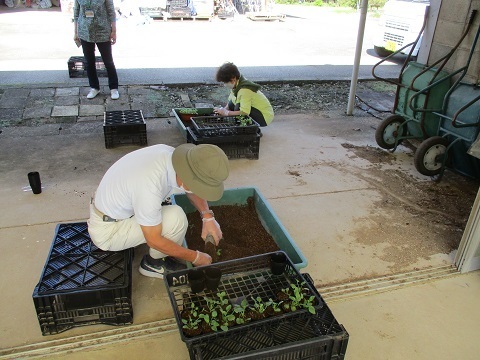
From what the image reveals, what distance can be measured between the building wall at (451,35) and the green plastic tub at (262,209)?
8.27 feet

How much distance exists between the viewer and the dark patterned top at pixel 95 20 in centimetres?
529

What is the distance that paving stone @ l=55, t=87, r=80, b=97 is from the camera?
5.99 metres

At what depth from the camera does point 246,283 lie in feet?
7.75

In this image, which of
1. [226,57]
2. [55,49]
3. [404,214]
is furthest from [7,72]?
[404,214]

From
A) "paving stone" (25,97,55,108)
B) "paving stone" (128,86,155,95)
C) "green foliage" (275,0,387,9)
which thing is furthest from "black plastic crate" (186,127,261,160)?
"green foliage" (275,0,387,9)

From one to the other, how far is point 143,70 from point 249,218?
507 cm

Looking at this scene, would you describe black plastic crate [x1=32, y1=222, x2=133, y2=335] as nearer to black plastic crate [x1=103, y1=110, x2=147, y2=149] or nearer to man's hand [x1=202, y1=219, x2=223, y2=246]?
man's hand [x1=202, y1=219, x2=223, y2=246]

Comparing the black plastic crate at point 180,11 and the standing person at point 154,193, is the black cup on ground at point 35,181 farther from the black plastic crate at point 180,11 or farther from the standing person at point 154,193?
the black plastic crate at point 180,11

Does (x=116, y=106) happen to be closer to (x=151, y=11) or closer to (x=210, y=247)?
(x=210, y=247)

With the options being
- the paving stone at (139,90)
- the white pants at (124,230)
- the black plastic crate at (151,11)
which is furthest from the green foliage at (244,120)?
the black plastic crate at (151,11)

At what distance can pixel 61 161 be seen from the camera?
4.24 metres

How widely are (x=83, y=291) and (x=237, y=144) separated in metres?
2.51

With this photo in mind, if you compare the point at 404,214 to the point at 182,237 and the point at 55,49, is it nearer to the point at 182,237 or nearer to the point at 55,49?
the point at 182,237

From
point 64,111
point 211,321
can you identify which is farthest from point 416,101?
point 64,111
